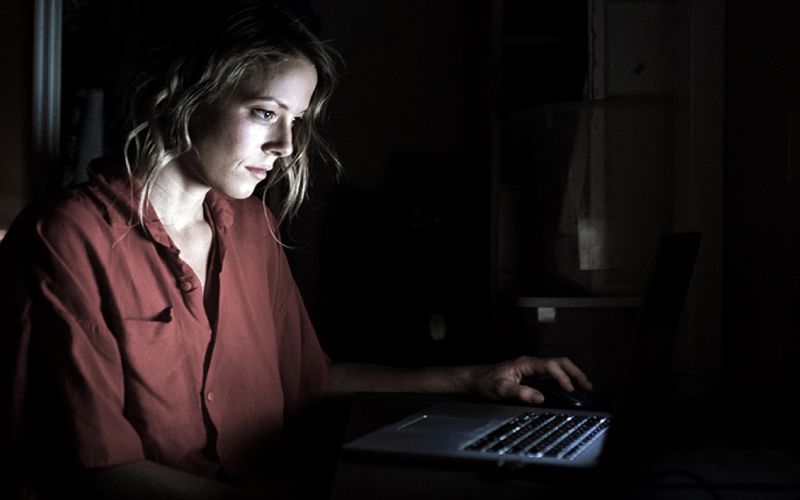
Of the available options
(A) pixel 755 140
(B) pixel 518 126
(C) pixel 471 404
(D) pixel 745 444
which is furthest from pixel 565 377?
(B) pixel 518 126

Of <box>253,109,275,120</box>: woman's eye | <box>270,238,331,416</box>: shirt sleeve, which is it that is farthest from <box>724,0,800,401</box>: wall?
<box>253,109,275,120</box>: woman's eye

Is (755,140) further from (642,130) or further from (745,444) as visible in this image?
(745,444)

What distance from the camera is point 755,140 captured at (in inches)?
56.8

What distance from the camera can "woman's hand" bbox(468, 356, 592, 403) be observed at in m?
1.23

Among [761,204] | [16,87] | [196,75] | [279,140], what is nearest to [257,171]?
[279,140]

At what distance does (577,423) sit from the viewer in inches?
40.5

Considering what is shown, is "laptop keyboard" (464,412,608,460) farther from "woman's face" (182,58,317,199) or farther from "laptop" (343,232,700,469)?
"woman's face" (182,58,317,199)

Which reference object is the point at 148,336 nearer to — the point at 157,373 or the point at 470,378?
the point at 157,373

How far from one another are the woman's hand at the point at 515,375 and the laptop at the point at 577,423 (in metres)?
0.10

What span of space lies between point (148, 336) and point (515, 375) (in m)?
0.52

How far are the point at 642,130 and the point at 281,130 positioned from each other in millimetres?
832

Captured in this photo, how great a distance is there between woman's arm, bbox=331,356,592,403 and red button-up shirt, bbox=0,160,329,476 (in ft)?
0.21

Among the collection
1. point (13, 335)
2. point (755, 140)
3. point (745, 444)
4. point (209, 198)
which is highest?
point (755, 140)

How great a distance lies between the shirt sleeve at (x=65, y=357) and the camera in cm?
95
